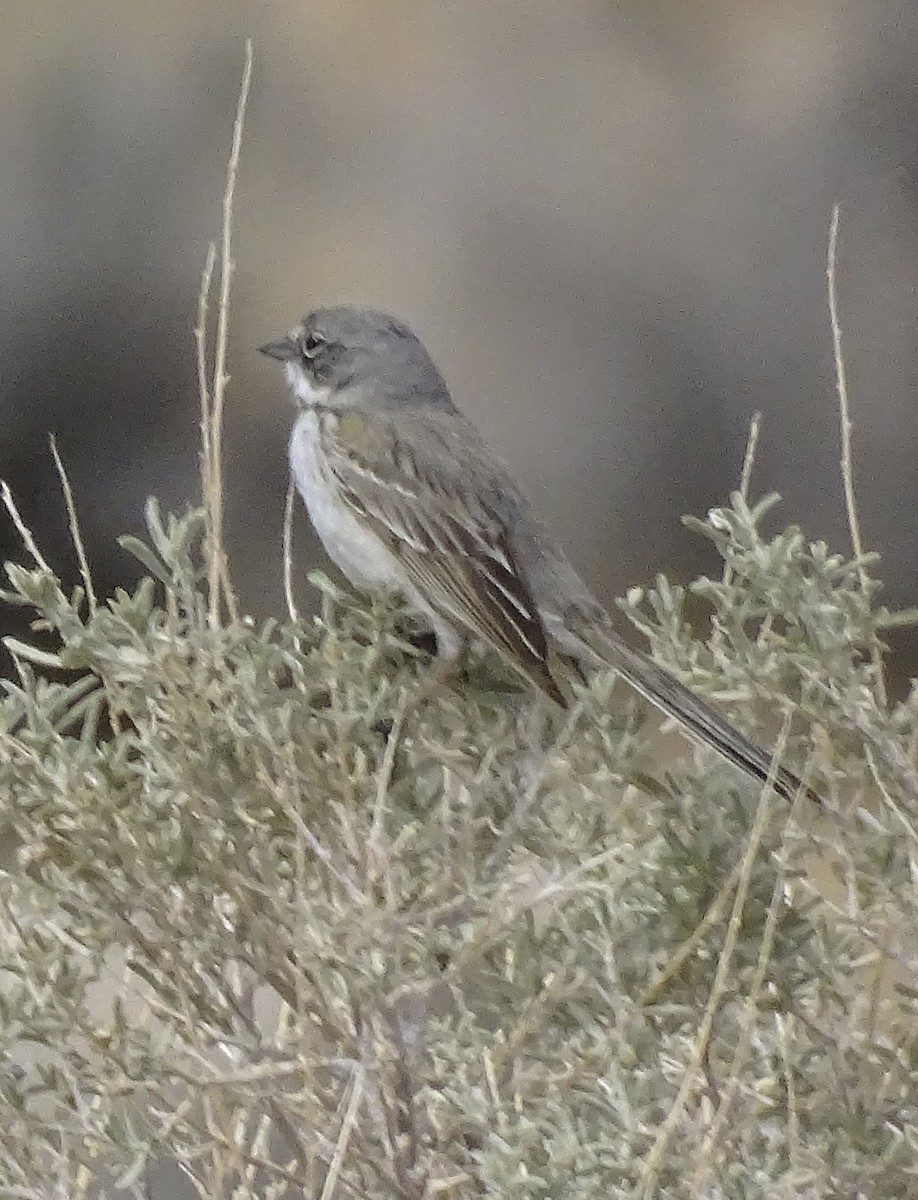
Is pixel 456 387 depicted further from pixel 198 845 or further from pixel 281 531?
pixel 198 845

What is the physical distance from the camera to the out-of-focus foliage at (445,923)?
4.85ft

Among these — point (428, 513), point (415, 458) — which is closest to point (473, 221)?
point (415, 458)

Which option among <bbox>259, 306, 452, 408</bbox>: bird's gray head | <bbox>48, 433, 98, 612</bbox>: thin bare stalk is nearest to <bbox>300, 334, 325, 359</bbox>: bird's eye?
<bbox>259, 306, 452, 408</bbox>: bird's gray head

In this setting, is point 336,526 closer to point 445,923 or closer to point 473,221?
point 445,923

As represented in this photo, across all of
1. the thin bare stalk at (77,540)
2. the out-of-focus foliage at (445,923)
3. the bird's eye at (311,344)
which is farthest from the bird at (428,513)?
the thin bare stalk at (77,540)

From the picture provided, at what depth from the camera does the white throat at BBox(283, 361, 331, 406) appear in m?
2.61

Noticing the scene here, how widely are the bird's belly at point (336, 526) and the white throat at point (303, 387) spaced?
0.07 m

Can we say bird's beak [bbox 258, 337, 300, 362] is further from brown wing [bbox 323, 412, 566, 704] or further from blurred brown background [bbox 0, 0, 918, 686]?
blurred brown background [bbox 0, 0, 918, 686]

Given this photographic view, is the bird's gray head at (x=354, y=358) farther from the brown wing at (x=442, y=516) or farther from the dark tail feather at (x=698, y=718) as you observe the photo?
the dark tail feather at (x=698, y=718)

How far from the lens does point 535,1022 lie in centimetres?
149

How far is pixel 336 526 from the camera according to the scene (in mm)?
2389

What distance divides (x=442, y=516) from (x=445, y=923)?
815mm

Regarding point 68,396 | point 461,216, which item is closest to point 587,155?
point 461,216

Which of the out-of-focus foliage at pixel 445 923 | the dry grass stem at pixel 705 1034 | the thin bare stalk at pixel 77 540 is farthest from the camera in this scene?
the thin bare stalk at pixel 77 540
